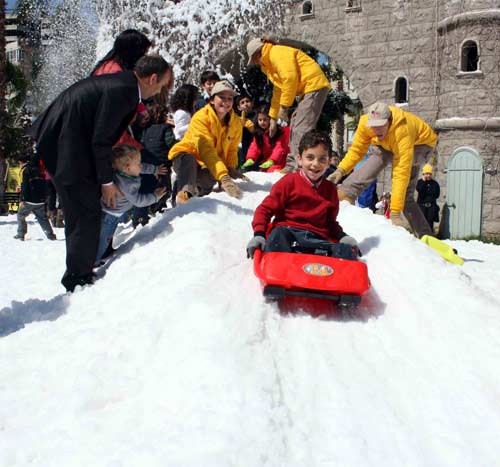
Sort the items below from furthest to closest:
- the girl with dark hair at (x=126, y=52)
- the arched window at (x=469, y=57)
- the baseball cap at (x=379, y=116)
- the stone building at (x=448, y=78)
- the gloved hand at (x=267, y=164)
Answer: the arched window at (x=469, y=57) < the stone building at (x=448, y=78) < the gloved hand at (x=267, y=164) < the baseball cap at (x=379, y=116) < the girl with dark hair at (x=126, y=52)

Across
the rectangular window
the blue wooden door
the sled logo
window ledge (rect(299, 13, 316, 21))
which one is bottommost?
the blue wooden door

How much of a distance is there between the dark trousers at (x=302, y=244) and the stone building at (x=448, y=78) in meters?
10.5

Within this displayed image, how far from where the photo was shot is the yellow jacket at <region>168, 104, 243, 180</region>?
5.59 m

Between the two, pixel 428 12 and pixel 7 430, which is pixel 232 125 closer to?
pixel 7 430

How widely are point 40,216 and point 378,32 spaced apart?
965cm

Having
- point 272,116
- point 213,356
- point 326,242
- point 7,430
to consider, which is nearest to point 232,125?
point 272,116

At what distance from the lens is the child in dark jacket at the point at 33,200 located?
8.50 meters

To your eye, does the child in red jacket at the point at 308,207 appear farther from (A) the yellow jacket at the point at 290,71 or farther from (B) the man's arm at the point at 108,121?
(A) the yellow jacket at the point at 290,71

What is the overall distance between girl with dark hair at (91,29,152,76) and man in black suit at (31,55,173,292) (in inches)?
19.4

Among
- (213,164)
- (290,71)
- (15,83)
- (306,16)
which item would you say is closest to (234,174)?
(213,164)

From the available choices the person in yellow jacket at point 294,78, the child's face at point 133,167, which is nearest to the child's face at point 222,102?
the person in yellow jacket at point 294,78

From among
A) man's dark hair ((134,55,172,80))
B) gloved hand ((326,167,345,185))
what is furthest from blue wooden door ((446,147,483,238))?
man's dark hair ((134,55,172,80))

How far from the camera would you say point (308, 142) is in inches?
151

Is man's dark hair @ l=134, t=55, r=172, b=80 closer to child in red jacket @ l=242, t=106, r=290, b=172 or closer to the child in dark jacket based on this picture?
child in red jacket @ l=242, t=106, r=290, b=172
